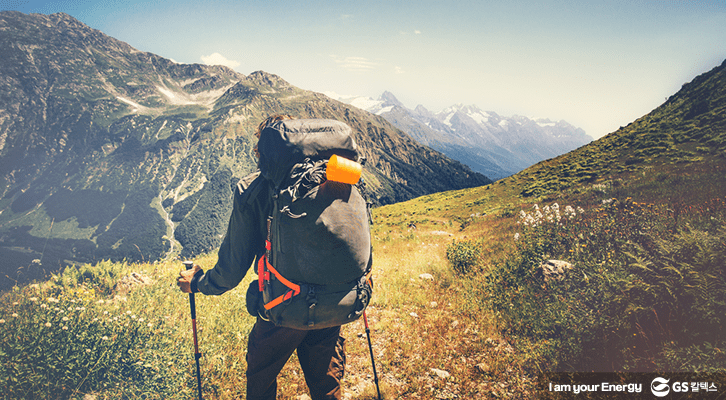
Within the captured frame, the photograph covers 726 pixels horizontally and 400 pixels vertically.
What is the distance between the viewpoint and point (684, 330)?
13.6ft

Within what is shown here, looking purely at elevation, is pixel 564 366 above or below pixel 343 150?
below

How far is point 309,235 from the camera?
2.50 meters

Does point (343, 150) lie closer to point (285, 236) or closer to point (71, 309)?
point (285, 236)

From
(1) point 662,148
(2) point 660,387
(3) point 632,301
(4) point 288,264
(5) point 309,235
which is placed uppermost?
(1) point 662,148

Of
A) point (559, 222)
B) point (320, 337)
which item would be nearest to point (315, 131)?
point (320, 337)

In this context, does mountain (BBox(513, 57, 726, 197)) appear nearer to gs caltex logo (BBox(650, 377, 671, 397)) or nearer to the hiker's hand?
gs caltex logo (BBox(650, 377, 671, 397))

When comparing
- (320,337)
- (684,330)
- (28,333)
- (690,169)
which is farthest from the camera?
(690,169)

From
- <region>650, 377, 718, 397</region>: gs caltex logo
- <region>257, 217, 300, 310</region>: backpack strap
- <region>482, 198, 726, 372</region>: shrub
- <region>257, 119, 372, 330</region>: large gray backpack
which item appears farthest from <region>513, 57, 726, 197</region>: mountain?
<region>257, 217, 300, 310</region>: backpack strap

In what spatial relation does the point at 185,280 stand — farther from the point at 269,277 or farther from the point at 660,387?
the point at 660,387

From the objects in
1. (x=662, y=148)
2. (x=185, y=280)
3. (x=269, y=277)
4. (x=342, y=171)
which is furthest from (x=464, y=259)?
(x=662, y=148)

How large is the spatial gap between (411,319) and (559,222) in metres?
5.76

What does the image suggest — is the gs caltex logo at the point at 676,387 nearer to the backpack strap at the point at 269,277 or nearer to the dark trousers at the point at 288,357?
the dark trousers at the point at 288,357

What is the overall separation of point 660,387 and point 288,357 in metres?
5.04

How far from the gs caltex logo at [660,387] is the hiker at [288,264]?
14.3 ft
